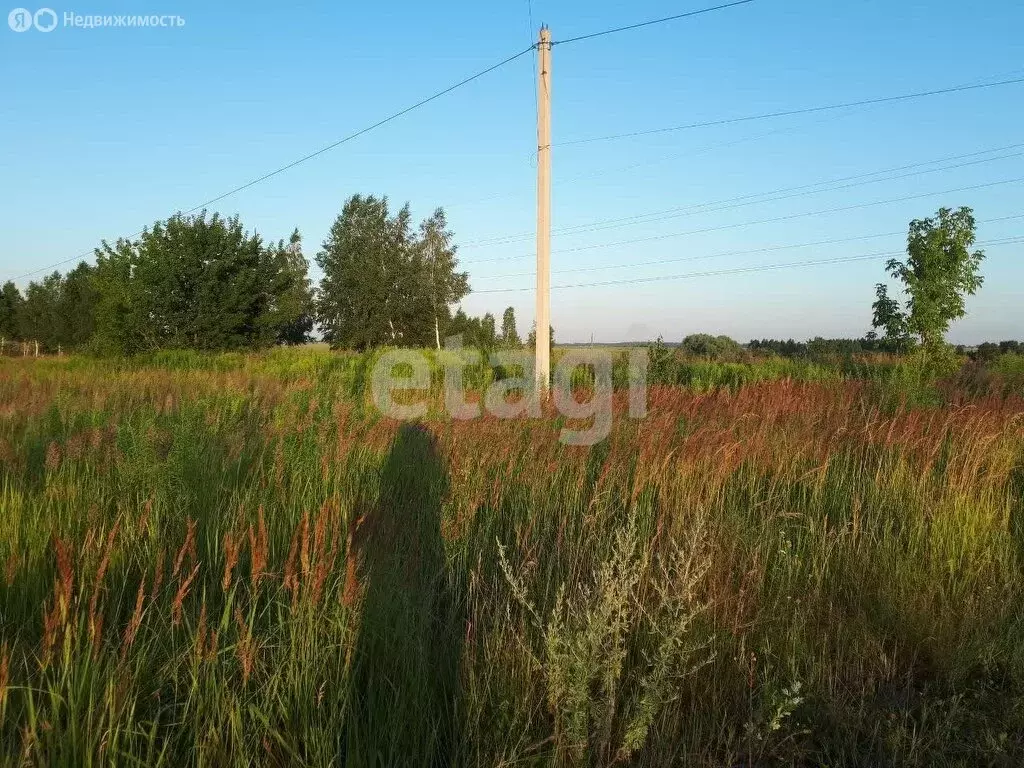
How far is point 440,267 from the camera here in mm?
47781

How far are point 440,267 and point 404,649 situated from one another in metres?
46.7

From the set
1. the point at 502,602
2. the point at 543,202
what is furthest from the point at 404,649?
the point at 543,202

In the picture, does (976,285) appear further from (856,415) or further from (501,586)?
(501,586)

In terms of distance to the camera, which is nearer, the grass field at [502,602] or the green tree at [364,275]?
the grass field at [502,602]

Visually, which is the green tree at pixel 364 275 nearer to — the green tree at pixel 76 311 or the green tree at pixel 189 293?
the green tree at pixel 76 311

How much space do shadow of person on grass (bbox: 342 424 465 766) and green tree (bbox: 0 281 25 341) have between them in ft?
188

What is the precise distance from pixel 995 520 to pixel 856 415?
3286 mm

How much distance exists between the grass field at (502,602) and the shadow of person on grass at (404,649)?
0.01m

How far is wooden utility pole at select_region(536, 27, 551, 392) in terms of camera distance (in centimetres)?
1089

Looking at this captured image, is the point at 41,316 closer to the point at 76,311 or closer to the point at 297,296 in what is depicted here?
the point at 76,311

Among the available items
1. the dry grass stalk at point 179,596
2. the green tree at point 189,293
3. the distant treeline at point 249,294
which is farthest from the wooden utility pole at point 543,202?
the green tree at point 189,293

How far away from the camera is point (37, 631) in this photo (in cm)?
233

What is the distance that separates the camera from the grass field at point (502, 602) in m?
1.89

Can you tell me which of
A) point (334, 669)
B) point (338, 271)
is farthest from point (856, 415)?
point (338, 271)
